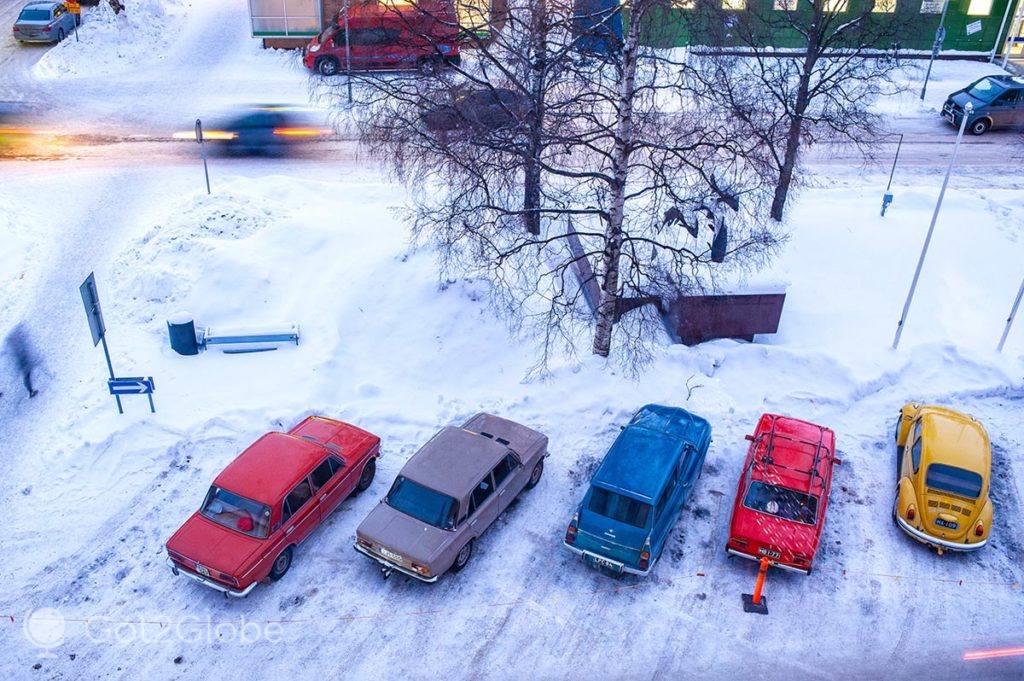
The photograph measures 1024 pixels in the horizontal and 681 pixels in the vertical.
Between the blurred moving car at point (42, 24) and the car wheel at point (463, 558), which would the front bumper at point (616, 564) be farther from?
the blurred moving car at point (42, 24)

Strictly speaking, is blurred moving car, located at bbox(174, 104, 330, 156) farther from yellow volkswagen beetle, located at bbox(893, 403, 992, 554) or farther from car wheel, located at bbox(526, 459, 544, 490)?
yellow volkswagen beetle, located at bbox(893, 403, 992, 554)

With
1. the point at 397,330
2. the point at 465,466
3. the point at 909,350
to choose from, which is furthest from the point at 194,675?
the point at 909,350

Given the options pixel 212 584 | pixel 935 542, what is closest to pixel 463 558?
pixel 212 584

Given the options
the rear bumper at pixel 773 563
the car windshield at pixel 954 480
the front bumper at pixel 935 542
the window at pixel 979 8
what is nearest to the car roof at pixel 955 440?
the car windshield at pixel 954 480

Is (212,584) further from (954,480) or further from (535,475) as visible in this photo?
(954,480)

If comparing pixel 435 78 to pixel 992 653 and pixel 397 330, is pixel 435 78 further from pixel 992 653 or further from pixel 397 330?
pixel 992 653
